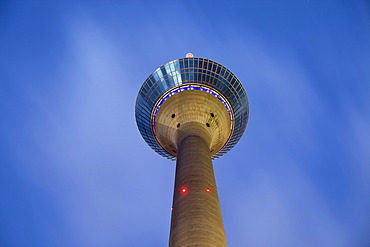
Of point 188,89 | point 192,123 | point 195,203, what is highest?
point 188,89

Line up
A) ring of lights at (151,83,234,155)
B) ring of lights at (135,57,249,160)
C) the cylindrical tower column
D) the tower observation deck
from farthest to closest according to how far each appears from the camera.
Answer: ring of lights at (135,57,249,160), ring of lights at (151,83,234,155), the tower observation deck, the cylindrical tower column

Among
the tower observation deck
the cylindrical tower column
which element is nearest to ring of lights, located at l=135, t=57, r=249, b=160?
the tower observation deck

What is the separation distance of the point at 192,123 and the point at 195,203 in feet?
35.3

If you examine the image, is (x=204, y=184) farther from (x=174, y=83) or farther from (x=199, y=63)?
(x=199, y=63)

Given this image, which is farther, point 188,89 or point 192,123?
point 188,89

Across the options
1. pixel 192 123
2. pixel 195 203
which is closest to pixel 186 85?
pixel 192 123

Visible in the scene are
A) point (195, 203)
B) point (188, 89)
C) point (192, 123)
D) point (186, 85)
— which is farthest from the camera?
point (186, 85)

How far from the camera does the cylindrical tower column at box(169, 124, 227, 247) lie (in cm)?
1648

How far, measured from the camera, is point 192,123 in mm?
27328

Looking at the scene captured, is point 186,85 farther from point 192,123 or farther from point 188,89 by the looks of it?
point 192,123

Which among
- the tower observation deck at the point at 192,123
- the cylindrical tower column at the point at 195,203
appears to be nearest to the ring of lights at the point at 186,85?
the tower observation deck at the point at 192,123

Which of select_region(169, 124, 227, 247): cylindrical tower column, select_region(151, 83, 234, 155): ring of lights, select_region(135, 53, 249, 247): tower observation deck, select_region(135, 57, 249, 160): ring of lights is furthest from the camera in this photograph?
select_region(135, 57, 249, 160): ring of lights

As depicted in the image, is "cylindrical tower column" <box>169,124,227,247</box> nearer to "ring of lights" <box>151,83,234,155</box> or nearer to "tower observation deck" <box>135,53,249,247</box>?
"tower observation deck" <box>135,53,249,247</box>

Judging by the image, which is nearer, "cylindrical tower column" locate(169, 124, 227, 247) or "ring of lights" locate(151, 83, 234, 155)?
"cylindrical tower column" locate(169, 124, 227, 247)
